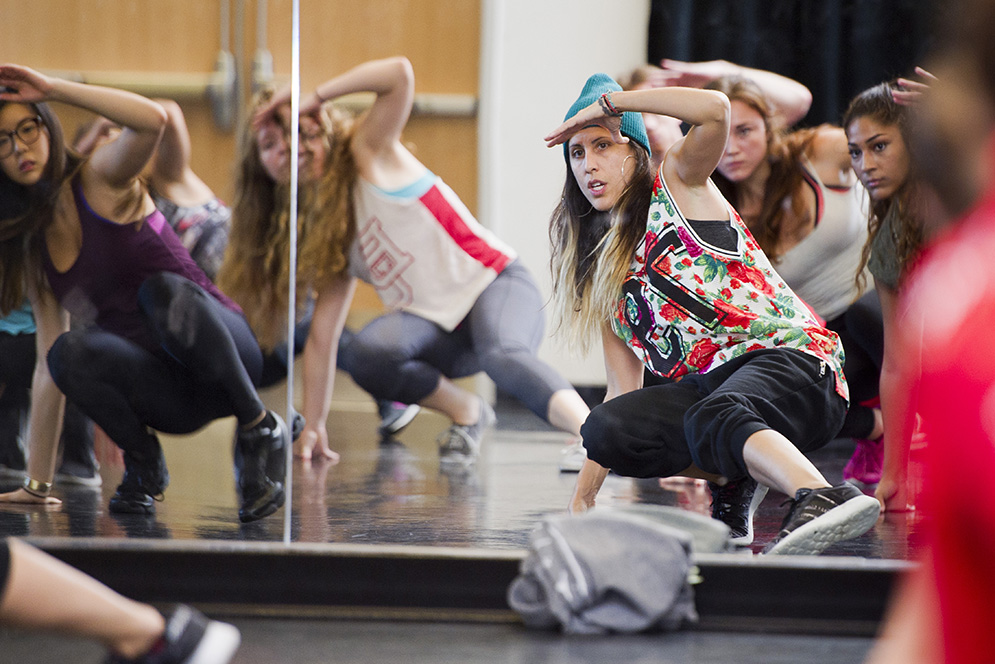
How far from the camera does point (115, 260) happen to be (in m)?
1.70

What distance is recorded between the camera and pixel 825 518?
54.1 inches

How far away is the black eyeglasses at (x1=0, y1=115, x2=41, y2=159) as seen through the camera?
66.3 inches

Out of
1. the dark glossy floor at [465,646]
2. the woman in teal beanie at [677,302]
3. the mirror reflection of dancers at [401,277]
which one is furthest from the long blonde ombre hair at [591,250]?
the dark glossy floor at [465,646]

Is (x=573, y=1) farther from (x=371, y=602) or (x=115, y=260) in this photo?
(x=371, y=602)

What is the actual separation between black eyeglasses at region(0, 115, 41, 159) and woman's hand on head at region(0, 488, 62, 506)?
0.56 metres

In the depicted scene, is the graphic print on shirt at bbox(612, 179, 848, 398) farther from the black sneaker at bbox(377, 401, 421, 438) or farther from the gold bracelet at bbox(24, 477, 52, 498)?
the gold bracelet at bbox(24, 477, 52, 498)

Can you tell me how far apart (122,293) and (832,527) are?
3.76 ft

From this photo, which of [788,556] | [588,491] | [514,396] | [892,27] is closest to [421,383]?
[514,396]

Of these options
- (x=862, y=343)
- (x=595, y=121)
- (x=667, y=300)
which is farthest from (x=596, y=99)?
(x=862, y=343)

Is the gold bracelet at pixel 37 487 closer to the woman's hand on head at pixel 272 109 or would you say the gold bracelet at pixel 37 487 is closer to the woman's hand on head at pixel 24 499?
the woman's hand on head at pixel 24 499

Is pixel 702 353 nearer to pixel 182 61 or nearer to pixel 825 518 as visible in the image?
pixel 825 518

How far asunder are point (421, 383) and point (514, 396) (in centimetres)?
22

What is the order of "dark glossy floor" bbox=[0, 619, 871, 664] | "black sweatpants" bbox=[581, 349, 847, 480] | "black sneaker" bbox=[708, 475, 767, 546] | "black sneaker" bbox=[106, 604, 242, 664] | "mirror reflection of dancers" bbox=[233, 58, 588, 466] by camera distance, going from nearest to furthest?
"black sneaker" bbox=[106, 604, 242, 664]
"dark glossy floor" bbox=[0, 619, 871, 664]
"black sweatpants" bbox=[581, 349, 847, 480]
"black sneaker" bbox=[708, 475, 767, 546]
"mirror reflection of dancers" bbox=[233, 58, 588, 466]

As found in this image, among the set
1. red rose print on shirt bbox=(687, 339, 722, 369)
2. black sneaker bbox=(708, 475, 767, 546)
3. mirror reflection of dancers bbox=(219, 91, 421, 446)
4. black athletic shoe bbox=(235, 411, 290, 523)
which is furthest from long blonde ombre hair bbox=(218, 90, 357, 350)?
black sneaker bbox=(708, 475, 767, 546)
